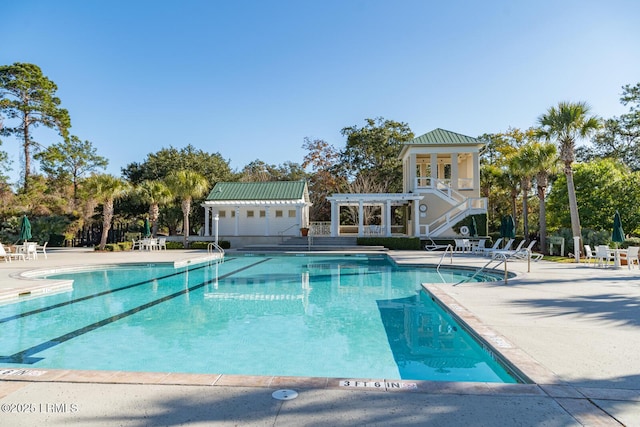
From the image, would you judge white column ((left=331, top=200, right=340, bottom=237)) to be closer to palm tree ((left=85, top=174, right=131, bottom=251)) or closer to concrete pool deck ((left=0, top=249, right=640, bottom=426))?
palm tree ((left=85, top=174, right=131, bottom=251))

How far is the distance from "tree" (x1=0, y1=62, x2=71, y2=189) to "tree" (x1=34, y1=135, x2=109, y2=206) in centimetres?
120

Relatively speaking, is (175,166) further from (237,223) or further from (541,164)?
(541,164)

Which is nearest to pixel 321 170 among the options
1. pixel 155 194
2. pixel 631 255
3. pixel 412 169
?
pixel 412 169

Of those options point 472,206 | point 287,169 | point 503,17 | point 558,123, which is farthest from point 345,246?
point 287,169

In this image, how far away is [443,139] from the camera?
2834cm

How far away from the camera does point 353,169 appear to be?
1580 inches

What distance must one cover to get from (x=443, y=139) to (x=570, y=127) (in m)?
10.7

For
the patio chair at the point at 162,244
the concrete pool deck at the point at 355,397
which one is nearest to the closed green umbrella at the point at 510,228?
the concrete pool deck at the point at 355,397

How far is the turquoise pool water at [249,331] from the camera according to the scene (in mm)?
5211

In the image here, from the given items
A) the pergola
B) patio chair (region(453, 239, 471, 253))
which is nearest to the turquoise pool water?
patio chair (region(453, 239, 471, 253))

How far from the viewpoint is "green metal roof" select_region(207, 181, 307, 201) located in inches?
1200

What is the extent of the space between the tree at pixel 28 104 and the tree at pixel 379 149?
83.8 ft

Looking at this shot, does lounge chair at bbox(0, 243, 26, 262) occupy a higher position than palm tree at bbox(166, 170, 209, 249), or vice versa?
palm tree at bbox(166, 170, 209, 249)

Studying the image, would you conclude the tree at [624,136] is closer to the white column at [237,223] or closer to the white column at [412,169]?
the white column at [412,169]
